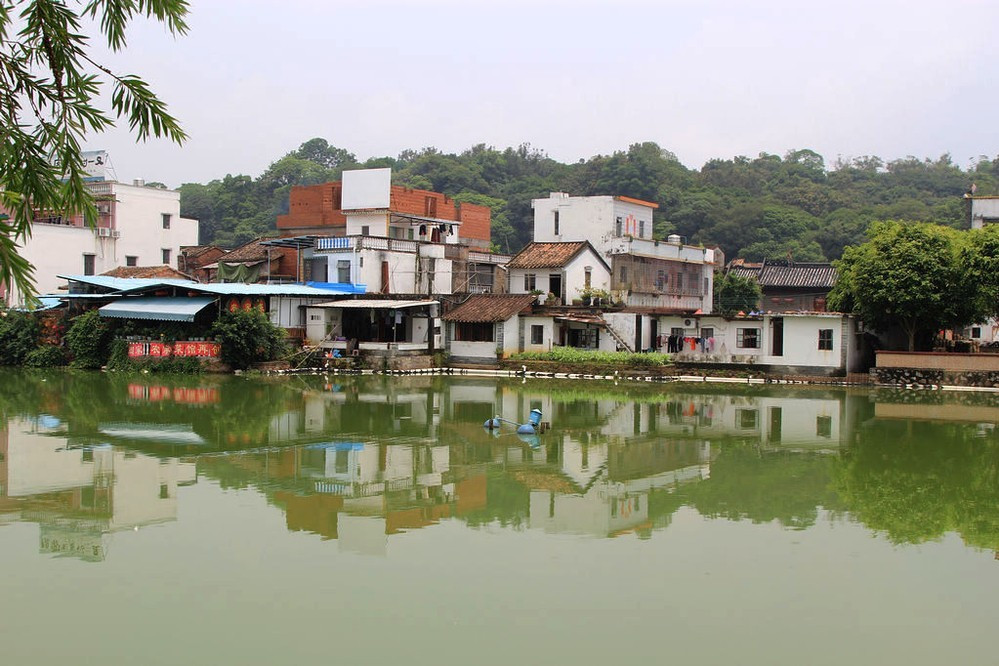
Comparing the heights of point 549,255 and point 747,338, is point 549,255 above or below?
above

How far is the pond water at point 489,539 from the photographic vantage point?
781cm

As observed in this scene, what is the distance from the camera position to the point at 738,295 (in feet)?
141

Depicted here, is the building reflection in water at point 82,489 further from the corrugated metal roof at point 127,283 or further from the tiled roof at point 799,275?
the tiled roof at point 799,275

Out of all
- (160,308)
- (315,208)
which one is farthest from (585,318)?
(315,208)

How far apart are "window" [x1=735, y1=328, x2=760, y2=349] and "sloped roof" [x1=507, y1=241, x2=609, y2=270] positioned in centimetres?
707

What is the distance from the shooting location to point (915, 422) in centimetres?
Result: 2100

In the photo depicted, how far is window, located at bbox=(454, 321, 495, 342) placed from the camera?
3428 cm

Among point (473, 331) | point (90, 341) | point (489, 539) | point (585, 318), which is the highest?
point (585, 318)

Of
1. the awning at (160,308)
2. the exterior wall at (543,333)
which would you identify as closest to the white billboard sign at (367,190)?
the exterior wall at (543,333)

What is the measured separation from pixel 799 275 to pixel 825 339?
361 inches

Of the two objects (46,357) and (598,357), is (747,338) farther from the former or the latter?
(46,357)

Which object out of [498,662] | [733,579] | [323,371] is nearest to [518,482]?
[733,579]

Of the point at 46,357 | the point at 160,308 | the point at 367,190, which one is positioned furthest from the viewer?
the point at 367,190

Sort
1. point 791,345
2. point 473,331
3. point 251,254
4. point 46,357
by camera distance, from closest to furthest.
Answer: point 791,345, point 46,357, point 473,331, point 251,254
